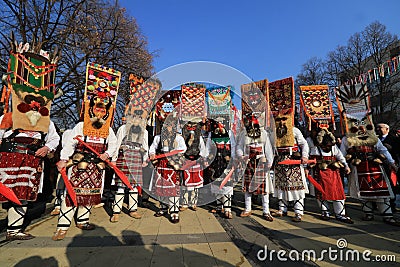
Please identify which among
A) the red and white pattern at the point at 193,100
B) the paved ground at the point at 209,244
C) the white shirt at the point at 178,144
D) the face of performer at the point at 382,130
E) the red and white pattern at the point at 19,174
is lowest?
the paved ground at the point at 209,244

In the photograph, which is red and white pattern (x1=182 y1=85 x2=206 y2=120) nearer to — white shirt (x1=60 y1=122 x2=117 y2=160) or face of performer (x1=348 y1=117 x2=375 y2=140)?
white shirt (x1=60 y1=122 x2=117 y2=160)

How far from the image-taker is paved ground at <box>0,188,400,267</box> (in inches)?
101

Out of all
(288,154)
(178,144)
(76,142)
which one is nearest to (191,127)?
(178,144)

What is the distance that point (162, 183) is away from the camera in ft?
14.6

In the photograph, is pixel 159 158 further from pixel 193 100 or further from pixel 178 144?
pixel 193 100

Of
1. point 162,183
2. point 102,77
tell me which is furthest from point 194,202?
point 102,77

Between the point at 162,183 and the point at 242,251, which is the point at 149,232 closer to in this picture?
the point at 162,183

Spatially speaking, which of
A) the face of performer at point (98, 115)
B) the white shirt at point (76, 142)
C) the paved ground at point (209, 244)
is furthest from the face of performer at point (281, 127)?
the face of performer at point (98, 115)

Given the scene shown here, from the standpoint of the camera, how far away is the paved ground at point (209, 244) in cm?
257

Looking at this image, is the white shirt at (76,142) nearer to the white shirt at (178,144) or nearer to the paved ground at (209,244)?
the white shirt at (178,144)

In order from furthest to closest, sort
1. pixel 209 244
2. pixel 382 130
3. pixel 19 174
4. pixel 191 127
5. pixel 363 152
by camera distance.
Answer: pixel 191 127 < pixel 382 130 < pixel 363 152 < pixel 19 174 < pixel 209 244

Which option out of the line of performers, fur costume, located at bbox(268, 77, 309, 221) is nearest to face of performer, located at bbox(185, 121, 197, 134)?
the line of performers

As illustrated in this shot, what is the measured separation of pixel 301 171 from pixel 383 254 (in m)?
1.92

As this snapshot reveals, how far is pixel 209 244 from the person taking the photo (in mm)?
3025
